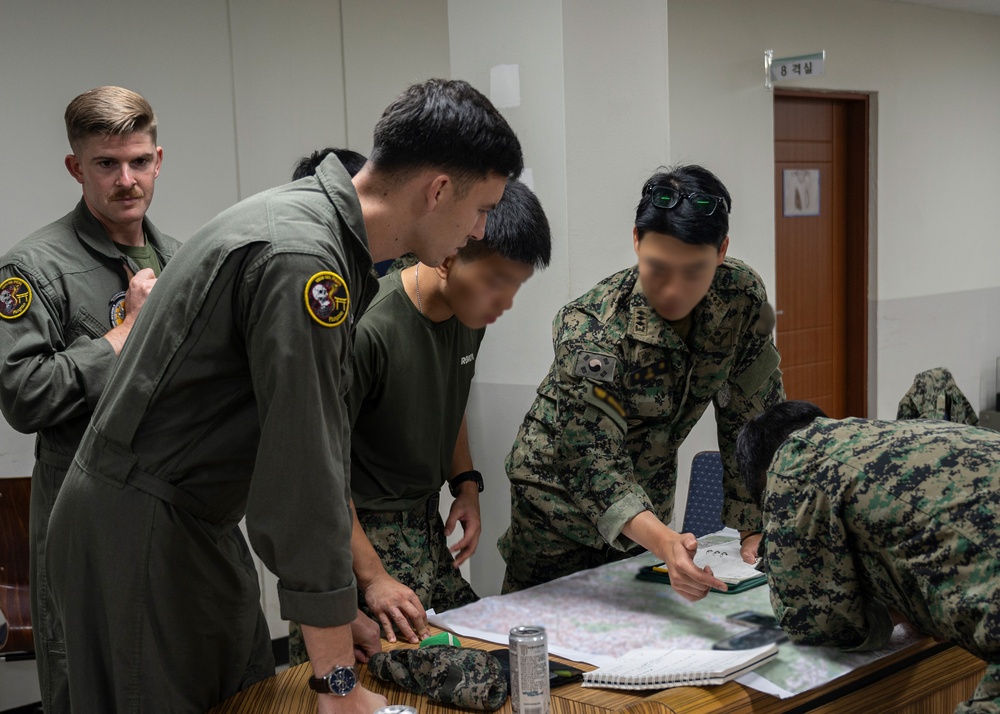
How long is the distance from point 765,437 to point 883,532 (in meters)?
0.31

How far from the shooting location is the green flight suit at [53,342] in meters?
1.81

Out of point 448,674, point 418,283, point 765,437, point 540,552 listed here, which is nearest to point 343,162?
point 418,283

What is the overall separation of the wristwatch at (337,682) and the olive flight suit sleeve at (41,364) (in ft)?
2.80

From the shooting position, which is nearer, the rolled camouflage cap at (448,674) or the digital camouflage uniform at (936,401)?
the rolled camouflage cap at (448,674)

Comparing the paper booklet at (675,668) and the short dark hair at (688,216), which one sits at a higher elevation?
the short dark hair at (688,216)

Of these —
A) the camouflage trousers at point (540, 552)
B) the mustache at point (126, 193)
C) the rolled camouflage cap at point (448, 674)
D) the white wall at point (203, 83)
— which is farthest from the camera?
the white wall at point (203, 83)

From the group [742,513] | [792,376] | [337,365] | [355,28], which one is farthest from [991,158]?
[337,365]

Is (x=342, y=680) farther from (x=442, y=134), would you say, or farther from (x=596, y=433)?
(x=596, y=433)

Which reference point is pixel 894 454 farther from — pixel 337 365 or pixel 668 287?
pixel 337 365

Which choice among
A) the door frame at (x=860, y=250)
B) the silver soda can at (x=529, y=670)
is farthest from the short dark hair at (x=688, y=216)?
the door frame at (x=860, y=250)

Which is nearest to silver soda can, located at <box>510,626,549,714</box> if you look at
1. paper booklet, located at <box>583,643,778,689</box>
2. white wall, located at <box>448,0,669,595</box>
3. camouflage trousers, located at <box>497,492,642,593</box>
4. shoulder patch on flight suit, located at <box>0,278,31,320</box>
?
paper booklet, located at <box>583,643,778,689</box>

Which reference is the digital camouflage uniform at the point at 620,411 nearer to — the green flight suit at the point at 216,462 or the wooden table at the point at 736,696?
the wooden table at the point at 736,696

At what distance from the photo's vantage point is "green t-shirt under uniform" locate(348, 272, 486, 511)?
1902 mm

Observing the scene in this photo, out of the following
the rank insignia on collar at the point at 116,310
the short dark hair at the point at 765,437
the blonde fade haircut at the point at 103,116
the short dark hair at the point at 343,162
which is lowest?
the short dark hair at the point at 765,437
